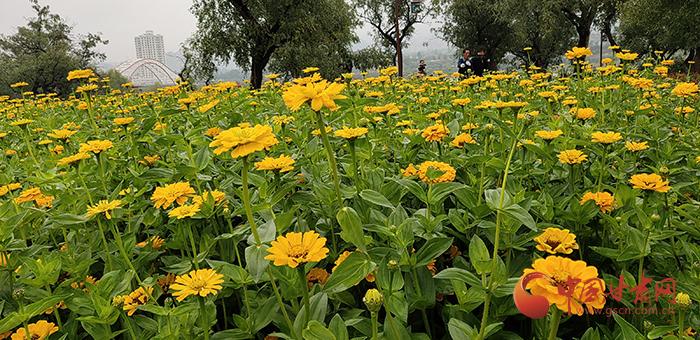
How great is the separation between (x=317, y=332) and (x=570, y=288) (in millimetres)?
448

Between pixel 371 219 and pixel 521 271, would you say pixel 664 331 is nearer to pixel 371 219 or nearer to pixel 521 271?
pixel 521 271

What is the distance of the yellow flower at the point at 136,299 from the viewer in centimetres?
110

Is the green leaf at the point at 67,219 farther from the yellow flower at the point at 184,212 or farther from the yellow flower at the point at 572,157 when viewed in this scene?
the yellow flower at the point at 572,157

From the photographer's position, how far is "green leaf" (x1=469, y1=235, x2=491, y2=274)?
3.18 ft

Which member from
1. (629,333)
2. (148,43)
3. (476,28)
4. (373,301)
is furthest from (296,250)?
(148,43)

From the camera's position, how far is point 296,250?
0.91 meters

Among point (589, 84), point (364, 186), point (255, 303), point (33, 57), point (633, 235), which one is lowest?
point (255, 303)

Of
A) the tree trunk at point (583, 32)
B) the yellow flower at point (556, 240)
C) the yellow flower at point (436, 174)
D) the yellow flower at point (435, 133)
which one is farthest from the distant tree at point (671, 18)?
the yellow flower at point (556, 240)

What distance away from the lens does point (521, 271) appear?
1207 millimetres

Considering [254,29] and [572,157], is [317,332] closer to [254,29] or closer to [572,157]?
[572,157]

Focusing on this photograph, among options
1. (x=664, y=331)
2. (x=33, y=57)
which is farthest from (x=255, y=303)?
(x=33, y=57)

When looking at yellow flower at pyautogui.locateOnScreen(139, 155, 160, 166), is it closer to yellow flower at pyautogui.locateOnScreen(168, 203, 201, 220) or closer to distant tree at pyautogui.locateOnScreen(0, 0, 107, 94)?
yellow flower at pyautogui.locateOnScreen(168, 203, 201, 220)

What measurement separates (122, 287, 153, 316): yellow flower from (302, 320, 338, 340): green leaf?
1.63ft

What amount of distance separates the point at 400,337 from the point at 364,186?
0.60 m
